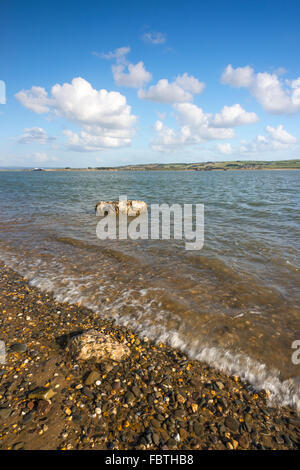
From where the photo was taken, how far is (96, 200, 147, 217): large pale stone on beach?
21766 mm

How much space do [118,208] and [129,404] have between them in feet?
62.9

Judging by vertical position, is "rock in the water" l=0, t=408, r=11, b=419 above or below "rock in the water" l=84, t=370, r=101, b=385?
above

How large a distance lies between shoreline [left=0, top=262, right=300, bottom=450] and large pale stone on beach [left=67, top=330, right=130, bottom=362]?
0.12 meters

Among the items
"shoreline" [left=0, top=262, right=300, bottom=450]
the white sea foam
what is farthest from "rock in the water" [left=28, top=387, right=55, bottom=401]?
the white sea foam

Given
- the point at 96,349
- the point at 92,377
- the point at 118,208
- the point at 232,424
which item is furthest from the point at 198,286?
the point at 118,208

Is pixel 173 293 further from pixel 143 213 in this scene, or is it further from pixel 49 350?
pixel 143 213

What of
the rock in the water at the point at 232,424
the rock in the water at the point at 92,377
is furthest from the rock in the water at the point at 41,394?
the rock in the water at the point at 232,424

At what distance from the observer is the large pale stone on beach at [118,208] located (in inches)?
857

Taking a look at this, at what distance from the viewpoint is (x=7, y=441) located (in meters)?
3.40

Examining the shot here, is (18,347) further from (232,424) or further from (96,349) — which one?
(232,424)

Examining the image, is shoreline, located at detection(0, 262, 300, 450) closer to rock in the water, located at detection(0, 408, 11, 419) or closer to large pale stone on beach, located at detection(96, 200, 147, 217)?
rock in the water, located at detection(0, 408, 11, 419)

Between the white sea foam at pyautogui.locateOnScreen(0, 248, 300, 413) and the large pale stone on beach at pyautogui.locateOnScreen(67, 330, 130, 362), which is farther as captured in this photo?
the large pale stone on beach at pyautogui.locateOnScreen(67, 330, 130, 362)

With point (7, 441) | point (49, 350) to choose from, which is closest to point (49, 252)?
point (49, 350)

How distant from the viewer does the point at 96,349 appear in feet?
16.5
